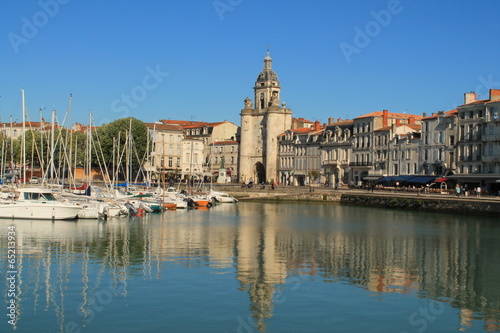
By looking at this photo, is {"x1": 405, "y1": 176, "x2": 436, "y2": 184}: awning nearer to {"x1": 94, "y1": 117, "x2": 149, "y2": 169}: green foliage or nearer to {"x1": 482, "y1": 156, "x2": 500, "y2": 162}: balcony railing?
{"x1": 482, "y1": 156, "x2": 500, "y2": 162}: balcony railing

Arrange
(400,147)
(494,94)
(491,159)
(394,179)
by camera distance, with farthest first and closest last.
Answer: (400,147) → (394,179) → (491,159) → (494,94)

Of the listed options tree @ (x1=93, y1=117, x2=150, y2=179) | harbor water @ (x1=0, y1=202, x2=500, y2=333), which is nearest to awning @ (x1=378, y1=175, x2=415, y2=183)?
harbor water @ (x1=0, y1=202, x2=500, y2=333)

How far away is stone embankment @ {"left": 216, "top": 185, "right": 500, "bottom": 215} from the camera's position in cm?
5502

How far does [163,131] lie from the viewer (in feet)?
367

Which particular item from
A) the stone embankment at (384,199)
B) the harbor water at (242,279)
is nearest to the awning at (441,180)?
the stone embankment at (384,199)

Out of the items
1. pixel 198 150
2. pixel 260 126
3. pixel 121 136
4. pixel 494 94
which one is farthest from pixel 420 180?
pixel 198 150

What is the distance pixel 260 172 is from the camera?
109 metres

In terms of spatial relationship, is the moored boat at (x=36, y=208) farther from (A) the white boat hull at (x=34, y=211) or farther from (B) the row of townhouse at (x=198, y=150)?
(B) the row of townhouse at (x=198, y=150)

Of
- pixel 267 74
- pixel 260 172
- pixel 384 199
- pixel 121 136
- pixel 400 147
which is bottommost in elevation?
pixel 384 199

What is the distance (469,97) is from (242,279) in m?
51.1

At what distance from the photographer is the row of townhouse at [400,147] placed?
2566 inches

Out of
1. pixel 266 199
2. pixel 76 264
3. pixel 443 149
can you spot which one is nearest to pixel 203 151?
pixel 266 199

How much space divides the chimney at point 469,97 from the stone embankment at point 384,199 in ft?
37.8

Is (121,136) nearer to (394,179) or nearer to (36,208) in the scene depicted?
(394,179)
